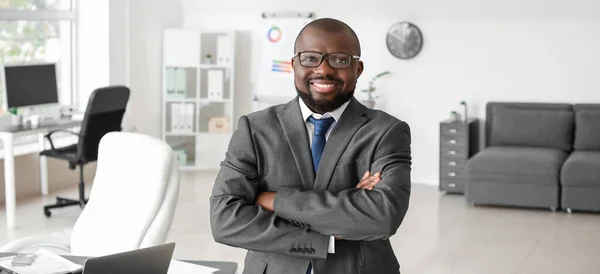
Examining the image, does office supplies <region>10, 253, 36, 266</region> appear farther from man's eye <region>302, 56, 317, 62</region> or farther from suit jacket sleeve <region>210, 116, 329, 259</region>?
man's eye <region>302, 56, 317, 62</region>

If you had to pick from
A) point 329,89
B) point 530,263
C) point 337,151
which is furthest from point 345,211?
point 530,263

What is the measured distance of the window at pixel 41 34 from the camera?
8633 millimetres

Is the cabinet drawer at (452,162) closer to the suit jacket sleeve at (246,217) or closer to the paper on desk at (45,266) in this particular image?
the paper on desk at (45,266)

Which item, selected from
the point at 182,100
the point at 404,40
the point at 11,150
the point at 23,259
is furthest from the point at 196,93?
the point at 23,259

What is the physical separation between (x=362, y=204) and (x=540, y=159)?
642 centimetres

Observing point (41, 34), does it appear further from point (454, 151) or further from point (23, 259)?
point (23, 259)

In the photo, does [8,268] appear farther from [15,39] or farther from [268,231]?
[15,39]

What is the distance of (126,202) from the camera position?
13.1 feet

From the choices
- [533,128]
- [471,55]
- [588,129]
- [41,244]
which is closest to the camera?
[41,244]

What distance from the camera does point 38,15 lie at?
29.5ft

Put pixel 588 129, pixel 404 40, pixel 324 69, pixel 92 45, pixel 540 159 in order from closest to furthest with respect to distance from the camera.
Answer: pixel 324 69, pixel 540 159, pixel 588 129, pixel 92 45, pixel 404 40

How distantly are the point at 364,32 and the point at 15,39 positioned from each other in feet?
12.1

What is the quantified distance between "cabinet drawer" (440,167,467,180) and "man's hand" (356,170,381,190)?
22.7 feet

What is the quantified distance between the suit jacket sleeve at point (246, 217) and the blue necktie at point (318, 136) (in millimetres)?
165
